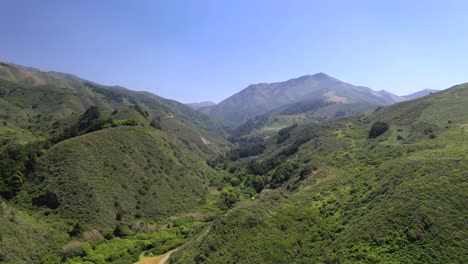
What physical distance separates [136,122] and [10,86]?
409 ft

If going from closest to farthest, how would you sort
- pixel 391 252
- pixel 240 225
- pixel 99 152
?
pixel 391 252, pixel 240 225, pixel 99 152

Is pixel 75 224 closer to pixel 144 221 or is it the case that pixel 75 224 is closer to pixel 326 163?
pixel 144 221

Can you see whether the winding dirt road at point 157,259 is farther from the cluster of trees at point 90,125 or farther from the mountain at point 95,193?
the cluster of trees at point 90,125

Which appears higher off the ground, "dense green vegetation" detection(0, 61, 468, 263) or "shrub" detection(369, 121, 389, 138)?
"shrub" detection(369, 121, 389, 138)

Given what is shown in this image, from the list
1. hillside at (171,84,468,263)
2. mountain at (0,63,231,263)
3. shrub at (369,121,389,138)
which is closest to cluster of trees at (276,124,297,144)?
shrub at (369,121,389,138)

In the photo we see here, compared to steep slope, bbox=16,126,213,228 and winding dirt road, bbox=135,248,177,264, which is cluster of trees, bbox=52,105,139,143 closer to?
steep slope, bbox=16,126,213,228

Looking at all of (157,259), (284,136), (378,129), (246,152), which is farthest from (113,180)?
(284,136)

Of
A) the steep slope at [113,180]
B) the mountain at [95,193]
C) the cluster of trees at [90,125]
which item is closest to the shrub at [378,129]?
the mountain at [95,193]

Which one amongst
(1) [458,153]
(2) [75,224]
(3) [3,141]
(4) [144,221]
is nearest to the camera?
(1) [458,153]

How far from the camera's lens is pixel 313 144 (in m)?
109

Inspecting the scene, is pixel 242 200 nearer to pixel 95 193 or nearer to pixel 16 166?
pixel 95 193

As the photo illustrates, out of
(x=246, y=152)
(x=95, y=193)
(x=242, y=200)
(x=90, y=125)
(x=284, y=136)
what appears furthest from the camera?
(x=284, y=136)

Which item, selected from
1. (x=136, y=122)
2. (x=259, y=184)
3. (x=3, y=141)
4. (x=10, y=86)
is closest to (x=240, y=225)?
(x=259, y=184)

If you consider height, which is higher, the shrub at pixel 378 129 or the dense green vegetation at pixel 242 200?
the shrub at pixel 378 129
